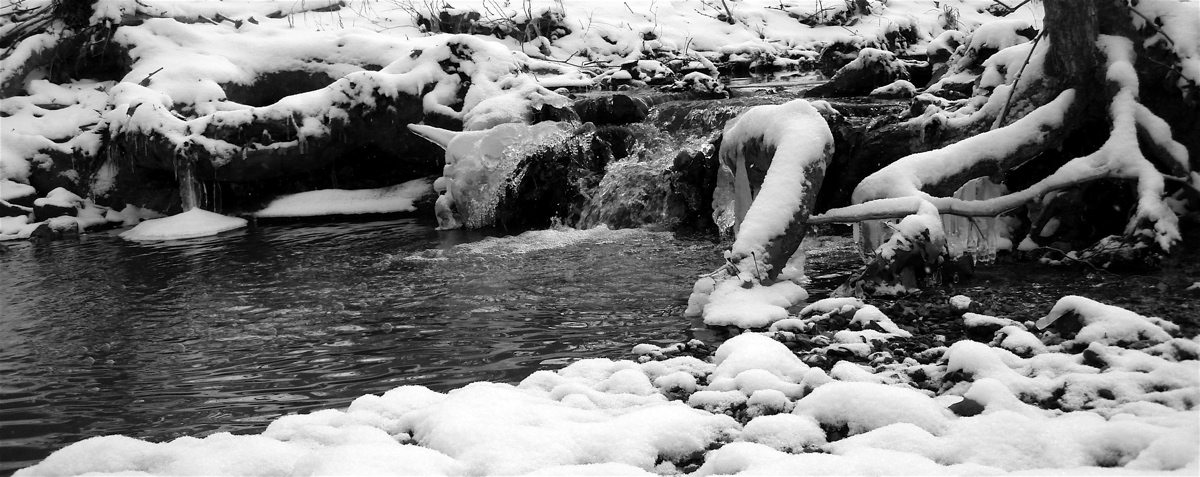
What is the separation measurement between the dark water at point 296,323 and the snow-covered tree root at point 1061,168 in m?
1.76

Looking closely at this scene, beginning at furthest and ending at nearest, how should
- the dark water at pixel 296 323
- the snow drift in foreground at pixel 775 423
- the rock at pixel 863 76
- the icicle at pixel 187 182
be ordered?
1. the rock at pixel 863 76
2. the icicle at pixel 187 182
3. the dark water at pixel 296 323
4. the snow drift in foreground at pixel 775 423

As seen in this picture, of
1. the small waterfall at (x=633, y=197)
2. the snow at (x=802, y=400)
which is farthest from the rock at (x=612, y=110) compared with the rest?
the snow at (x=802, y=400)

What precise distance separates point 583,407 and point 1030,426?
1875mm

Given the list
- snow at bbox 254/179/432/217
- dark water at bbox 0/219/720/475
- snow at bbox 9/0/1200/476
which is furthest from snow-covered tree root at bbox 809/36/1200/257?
snow at bbox 254/179/432/217

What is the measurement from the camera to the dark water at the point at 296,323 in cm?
457

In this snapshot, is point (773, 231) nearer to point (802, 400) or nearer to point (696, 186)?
point (802, 400)

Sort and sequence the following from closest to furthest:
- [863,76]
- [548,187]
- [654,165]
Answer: [654,165] < [548,187] < [863,76]

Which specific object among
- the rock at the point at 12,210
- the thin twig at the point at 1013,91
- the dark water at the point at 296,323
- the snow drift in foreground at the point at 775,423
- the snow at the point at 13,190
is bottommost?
the dark water at the point at 296,323

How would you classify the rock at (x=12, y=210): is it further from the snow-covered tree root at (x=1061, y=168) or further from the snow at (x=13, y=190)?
the snow-covered tree root at (x=1061, y=168)

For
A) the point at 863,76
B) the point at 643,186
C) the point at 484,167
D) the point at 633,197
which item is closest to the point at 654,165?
the point at 643,186

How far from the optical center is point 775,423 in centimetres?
335

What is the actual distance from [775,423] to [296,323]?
13.9ft

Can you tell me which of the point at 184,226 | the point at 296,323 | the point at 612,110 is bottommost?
the point at 296,323

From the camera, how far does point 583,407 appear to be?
12.4ft
